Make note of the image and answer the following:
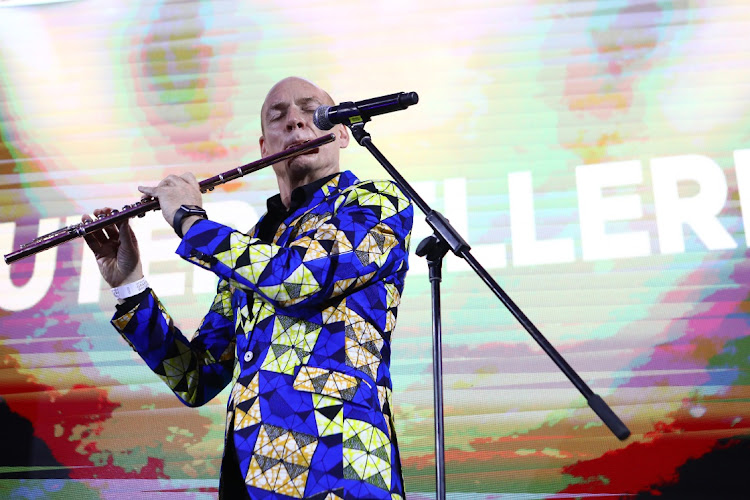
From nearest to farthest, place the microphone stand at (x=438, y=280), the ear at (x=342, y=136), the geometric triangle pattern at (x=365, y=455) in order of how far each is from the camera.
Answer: the microphone stand at (x=438, y=280) < the geometric triangle pattern at (x=365, y=455) < the ear at (x=342, y=136)

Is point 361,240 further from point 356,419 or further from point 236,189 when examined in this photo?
point 236,189

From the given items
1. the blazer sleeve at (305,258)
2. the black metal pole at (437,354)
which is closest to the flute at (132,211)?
the blazer sleeve at (305,258)

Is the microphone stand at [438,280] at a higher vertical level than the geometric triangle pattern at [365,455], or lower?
higher

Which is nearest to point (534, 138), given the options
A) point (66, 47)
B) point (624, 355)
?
point (624, 355)

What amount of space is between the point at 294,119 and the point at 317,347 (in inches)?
31.0

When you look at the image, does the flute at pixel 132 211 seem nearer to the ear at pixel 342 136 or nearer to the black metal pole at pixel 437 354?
the ear at pixel 342 136

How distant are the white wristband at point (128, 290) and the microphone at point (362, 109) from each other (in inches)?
23.9

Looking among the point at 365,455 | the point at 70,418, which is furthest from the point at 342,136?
the point at 70,418

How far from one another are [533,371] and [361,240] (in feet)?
4.78

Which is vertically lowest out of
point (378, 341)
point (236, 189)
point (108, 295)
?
point (378, 341)

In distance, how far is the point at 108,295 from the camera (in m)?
3.32

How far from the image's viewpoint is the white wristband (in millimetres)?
1981

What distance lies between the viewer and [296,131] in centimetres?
216

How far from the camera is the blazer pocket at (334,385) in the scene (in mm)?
1584
